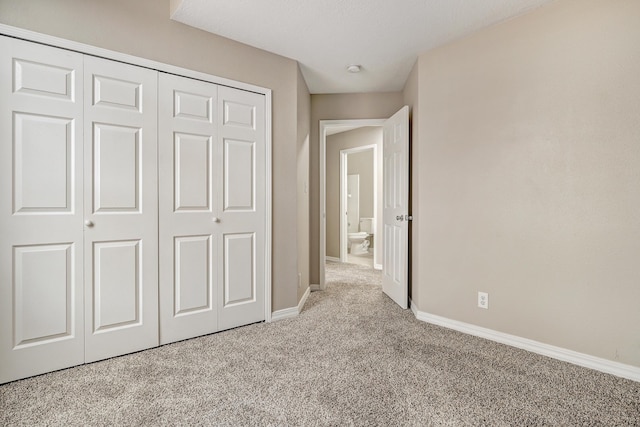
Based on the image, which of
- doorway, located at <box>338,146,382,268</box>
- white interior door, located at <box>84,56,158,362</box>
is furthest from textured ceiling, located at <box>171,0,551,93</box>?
doorway, located at <box>338,146,382,268</box>

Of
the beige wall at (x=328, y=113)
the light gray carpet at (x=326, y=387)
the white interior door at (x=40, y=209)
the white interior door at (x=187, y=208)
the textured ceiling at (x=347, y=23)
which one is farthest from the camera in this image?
the beige wall at (x=328, y=113)

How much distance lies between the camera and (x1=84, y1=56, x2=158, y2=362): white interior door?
2.17 m

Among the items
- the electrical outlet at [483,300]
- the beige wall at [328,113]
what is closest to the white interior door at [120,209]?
the beige wall at [328,113]

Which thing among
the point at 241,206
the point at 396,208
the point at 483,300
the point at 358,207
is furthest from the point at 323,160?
the point at 358,207

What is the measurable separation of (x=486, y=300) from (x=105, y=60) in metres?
3.34

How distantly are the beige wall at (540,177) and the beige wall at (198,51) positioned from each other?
126 cm

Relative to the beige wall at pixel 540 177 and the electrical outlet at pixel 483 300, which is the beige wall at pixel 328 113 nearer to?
the beige wall at pixel 540 177

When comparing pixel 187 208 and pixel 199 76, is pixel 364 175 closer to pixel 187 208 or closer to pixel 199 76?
pixel 199 76

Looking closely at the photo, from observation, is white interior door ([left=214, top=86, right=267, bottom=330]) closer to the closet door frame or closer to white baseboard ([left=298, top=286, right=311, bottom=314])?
the closet door frame

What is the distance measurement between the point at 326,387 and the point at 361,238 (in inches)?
204

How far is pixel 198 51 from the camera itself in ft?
8.53

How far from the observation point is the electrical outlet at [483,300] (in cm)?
265

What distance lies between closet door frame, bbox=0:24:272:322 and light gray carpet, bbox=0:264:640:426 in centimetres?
66

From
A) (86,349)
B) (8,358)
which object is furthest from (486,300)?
(8,358)
